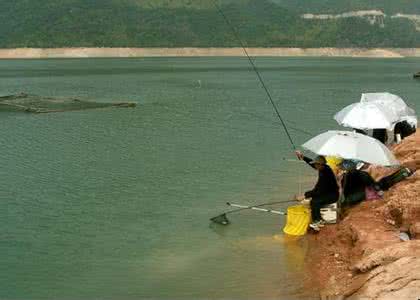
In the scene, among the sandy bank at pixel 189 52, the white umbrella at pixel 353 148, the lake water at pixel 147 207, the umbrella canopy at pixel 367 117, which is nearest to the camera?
the lake water at pixel 147 207

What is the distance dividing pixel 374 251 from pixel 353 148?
76.8 inches

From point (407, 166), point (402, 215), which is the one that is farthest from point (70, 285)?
point (407, 166)

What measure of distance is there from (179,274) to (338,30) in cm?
16858

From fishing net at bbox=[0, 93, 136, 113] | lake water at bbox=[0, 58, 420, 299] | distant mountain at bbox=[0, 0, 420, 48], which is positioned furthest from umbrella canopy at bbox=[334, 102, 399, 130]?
distant mountain at bbox=[0, 0, 420, 48]

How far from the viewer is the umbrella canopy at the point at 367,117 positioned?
11688 mm

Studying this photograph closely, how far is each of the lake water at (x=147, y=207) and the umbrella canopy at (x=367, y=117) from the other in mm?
2177

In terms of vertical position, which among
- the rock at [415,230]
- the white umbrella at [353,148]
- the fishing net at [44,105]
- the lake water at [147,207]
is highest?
the white umbrella at [353,148]

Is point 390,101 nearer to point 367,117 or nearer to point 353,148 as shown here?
point 367,117

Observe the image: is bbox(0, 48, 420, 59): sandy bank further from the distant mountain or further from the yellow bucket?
the yellow bucket

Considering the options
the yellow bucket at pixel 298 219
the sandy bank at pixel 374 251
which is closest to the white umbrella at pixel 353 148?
the sandy bank at pixel 374 251

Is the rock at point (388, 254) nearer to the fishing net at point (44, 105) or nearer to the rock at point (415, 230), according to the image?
the rock at point (415, 230)

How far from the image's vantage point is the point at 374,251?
25.0ft

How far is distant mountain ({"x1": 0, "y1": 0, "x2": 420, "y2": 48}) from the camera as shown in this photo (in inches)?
6029

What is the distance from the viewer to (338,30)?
169 meters
